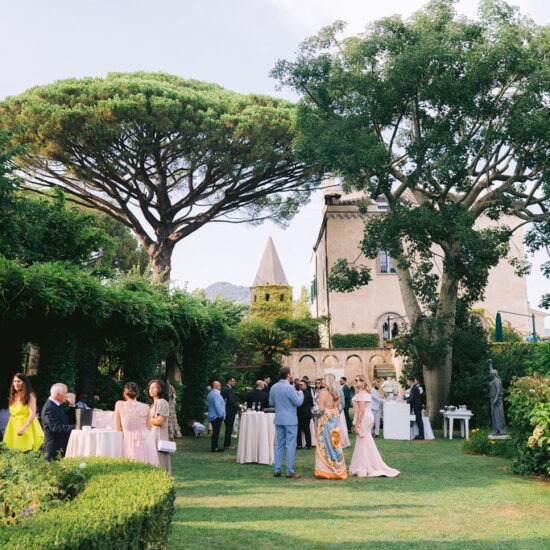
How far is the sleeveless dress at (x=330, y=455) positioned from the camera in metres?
10.3

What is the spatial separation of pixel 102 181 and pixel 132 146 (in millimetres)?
2263

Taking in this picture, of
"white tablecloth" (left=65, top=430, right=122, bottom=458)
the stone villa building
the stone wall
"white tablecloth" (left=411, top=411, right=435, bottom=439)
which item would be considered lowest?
"white tablecloth" (left=65, top=430, right=122, bottom=458)

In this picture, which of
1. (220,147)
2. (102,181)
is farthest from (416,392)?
(102,181)

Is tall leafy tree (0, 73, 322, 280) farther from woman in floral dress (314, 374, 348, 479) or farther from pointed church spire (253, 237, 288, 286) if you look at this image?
pointed church spire (253, 237, 288, 286)

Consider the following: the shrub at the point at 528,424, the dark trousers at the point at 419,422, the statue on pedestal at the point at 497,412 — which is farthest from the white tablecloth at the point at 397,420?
the shrub at the point at 528,424

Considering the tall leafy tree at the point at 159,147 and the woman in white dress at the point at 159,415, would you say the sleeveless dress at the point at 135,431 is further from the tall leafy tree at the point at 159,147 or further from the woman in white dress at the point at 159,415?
the tall leafy tree at the point at 159,147

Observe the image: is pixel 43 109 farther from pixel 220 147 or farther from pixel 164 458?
pixel 164 458

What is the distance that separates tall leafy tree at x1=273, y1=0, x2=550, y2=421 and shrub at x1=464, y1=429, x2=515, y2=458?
5319 mm

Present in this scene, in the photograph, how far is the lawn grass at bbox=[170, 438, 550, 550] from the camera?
242 inches

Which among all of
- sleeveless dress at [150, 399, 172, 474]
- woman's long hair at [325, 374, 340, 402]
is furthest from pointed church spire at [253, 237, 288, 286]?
sleeveless dress at [150, 399, 172, 474]

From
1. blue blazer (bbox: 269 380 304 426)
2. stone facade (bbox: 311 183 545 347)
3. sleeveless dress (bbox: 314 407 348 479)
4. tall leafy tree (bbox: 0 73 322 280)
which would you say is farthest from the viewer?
stone facade (bbox: 311 183 545 347)

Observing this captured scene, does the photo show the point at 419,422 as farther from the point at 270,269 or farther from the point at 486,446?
the point at 270,269

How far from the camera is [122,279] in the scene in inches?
685

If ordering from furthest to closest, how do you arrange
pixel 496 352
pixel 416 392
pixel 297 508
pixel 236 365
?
pixel 236 365 → pixel 496 352 → pixel 416 392 → pixel 297 508
